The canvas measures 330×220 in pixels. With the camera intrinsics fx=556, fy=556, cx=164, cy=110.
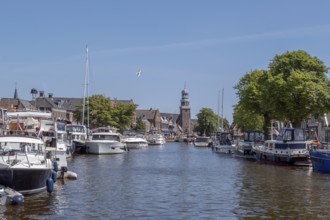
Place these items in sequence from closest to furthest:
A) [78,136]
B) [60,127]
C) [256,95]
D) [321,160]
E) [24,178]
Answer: [24,178], [321,160], [60,127], [256,95], [78,136]

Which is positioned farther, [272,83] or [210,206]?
[272,83]

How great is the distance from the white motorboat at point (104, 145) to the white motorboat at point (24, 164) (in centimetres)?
4757

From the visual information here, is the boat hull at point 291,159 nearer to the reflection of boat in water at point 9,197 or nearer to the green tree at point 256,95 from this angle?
the green tree at point 256,95

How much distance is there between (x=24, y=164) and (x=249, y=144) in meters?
55.4

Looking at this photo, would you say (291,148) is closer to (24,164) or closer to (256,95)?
(256,95)

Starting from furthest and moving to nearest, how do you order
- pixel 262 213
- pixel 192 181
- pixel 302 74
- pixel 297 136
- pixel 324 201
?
1. pixel 302 74
2. pixel 297 136
3. pixel 192 181
4. pixel 324 201
5. pixel 262 213

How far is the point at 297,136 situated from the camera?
2525 inches

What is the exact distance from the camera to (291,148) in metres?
63.3

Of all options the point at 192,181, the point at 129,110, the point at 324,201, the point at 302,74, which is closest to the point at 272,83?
Answer: the point at 302,74

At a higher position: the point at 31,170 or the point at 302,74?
the point at 302,74

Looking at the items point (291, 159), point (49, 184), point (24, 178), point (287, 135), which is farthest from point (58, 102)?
point (24, 178)

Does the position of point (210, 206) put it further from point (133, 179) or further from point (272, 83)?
point (272, 83)

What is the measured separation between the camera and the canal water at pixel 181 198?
27953mm

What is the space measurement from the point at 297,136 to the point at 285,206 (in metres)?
34.5
